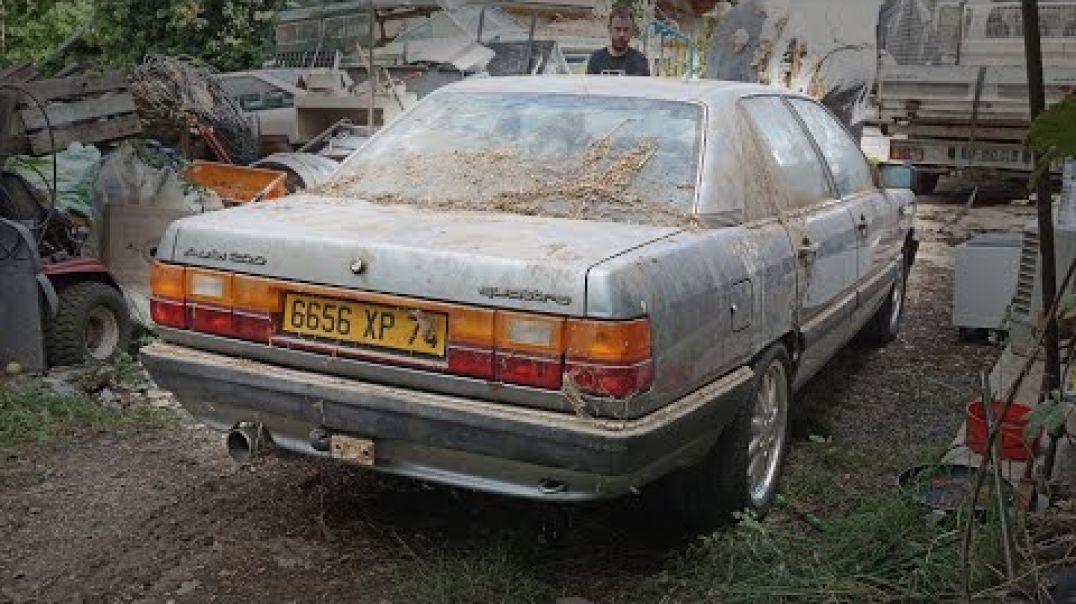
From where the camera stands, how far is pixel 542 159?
397 cm

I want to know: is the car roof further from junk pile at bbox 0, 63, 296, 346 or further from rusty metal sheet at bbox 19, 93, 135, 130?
rusty metal sheet at bbox 19, 93, 135, 130

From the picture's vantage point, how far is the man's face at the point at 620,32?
280 inches

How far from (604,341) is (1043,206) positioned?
1124 millimetres

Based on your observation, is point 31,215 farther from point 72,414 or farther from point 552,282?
point 552,282

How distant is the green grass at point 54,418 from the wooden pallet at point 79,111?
64.7 inches

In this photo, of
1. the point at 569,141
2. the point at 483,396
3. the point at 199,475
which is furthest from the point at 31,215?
the point at 483,396

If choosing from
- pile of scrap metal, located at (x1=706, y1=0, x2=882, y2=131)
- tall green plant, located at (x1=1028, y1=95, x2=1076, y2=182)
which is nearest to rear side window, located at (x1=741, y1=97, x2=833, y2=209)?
tall green plant, located at (x1=1028, y1=95, x2=1076, y2=182)

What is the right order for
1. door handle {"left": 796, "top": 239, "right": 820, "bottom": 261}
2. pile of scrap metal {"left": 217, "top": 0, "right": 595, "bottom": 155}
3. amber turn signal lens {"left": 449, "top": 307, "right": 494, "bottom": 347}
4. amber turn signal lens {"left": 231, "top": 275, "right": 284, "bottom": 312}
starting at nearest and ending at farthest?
amber turn signal lens {"left": 449, "top": 307, "right": 494, "bottom": 347} < amber turn signal lens {"left": 231, "top": 275, "right": 284, "bottom": 312} < door handle {"left": 796, "top": 239, "right": 820, "bottom": 261} < pile of scrap metal {"left": 217, "top": 0, "right": 595, "bottom": 155}

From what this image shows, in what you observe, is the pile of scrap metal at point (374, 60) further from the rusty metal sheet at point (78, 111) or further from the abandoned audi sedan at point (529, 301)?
the abandoned audi sedan at point (529, 301)

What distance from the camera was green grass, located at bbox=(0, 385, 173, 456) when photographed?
4.71m

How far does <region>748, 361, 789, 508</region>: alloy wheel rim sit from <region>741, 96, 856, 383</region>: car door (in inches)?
9.2

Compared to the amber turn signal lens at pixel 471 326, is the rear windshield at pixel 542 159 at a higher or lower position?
higher

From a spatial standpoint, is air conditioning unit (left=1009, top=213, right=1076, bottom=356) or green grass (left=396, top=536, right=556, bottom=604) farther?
air conditioning unit (left=1009, top=213, right=1076, bottom=356)

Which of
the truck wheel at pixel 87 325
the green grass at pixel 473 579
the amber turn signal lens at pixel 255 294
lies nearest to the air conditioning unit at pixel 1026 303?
the green grass at pixel 473 579
